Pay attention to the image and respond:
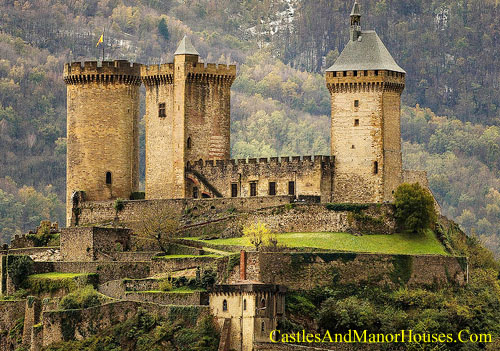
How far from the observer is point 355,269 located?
8569cm

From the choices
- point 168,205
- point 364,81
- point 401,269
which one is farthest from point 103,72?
point 401,269

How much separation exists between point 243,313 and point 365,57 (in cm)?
2419

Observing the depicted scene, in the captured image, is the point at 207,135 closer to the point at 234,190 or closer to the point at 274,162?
the point at 234,190

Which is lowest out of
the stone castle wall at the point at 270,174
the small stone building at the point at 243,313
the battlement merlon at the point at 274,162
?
the small stone building at the point at 243,313

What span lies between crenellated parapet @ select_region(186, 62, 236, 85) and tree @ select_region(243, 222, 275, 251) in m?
11.1

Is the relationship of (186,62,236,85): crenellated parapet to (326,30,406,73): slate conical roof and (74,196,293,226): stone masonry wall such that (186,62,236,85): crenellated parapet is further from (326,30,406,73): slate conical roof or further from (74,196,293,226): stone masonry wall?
(74,196,293,226): stone masonry wall

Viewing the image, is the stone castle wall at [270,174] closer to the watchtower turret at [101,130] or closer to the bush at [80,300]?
the watchtower turret at [101,130]

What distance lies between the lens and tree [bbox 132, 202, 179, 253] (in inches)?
3656

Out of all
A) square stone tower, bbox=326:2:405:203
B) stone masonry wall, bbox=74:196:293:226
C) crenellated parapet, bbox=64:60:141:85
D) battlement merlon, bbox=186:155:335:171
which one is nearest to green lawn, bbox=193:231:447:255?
stone masonry wall, bbox=74:196:293:226

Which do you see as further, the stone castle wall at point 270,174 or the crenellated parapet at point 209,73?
the crenellated parapet at point 209,73

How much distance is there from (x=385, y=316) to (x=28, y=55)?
4405 inches

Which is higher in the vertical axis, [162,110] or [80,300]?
[162,110]

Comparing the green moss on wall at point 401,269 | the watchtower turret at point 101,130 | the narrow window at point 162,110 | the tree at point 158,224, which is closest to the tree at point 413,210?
the green moss on wall at point 401,269

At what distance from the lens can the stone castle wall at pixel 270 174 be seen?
9644 cm
